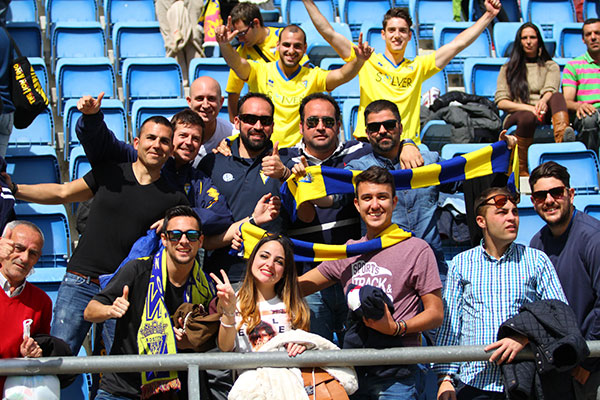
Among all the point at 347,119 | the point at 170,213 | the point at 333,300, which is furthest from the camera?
the point at 347,119

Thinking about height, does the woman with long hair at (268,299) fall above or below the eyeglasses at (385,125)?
below

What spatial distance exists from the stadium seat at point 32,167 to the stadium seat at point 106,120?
1.90 feet

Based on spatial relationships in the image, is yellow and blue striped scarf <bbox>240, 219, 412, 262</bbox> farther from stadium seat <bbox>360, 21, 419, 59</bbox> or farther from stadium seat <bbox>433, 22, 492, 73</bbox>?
stadium seat <bbox>433, 22, 492, 73</bbox>

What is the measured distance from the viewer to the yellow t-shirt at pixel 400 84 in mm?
5570

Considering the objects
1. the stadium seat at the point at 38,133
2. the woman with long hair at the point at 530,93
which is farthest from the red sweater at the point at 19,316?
the woman with long hair at the point at 530,93

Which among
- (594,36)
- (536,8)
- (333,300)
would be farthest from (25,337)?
(536,8)

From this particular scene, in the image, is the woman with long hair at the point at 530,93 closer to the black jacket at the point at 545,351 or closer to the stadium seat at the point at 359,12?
the stadium seat at the point at 359,12

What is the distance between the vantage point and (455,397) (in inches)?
145

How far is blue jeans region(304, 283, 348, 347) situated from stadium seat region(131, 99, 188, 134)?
2846 mm

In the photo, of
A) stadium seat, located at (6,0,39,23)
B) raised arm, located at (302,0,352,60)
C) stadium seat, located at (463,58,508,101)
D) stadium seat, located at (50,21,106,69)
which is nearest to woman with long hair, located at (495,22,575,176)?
stadium seat, located at (463,58,508,101)

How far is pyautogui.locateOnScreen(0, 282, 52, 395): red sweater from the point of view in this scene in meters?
3.53

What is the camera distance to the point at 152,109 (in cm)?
655

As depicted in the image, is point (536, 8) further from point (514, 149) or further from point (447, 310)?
point (447, 310)

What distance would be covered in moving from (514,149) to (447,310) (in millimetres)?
1191
